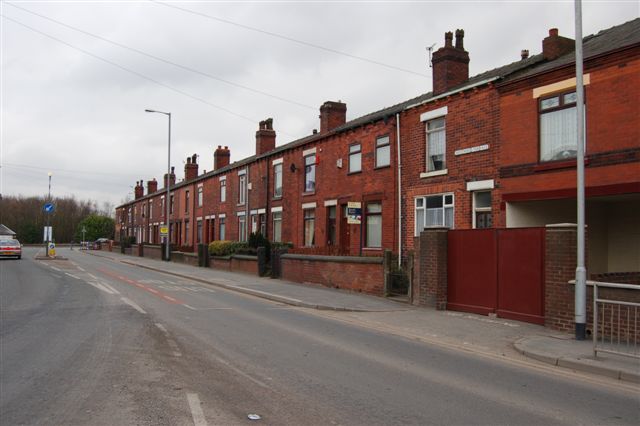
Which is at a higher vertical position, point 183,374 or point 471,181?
point 471,181

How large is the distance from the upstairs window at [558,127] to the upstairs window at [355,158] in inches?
361

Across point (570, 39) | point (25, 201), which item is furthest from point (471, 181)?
point (25, 201)

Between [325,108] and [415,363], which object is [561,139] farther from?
[325,108]

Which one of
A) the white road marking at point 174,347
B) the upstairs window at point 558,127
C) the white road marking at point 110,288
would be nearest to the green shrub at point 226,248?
the white road marking at point 110,288

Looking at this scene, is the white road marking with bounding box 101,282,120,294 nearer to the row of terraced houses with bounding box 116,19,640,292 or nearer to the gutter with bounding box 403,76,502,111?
the row of terraced houses with bounding box 116,19,640,292

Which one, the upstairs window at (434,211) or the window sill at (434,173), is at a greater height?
the window sill at (434,173)

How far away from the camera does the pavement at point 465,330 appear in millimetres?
8188

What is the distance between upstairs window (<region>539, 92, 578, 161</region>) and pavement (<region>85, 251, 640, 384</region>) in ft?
15.6

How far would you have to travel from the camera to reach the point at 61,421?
513 centimetres

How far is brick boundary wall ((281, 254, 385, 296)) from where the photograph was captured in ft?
57.3

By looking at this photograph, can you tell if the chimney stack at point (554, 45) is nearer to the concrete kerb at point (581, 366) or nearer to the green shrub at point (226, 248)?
the concrete kerb at point (581, 366)

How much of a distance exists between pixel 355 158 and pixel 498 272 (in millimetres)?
11112

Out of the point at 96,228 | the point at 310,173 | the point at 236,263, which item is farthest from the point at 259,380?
the point at 96,228

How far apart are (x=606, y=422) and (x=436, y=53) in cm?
1590
